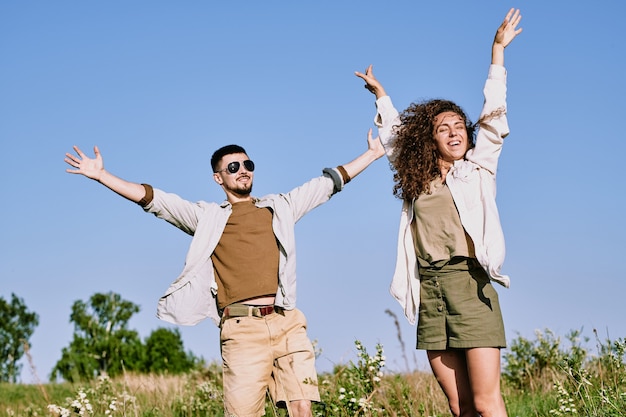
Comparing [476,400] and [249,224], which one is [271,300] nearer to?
[249,224]

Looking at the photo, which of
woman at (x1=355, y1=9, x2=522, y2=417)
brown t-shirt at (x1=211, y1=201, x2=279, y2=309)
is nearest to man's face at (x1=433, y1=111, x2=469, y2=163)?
woman at (x1=355, y1=9, x2=522, y2=417)

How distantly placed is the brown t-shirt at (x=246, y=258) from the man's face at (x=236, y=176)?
0.23 m

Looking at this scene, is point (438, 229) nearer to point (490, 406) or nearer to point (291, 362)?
point (490, 406)

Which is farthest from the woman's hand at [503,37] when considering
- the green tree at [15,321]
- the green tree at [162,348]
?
the green tree at [15,321]

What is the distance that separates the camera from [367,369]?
5668 mm

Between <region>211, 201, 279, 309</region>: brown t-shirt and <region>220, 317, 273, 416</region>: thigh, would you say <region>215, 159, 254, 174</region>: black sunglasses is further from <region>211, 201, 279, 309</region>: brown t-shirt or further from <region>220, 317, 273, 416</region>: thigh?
<region>220, 317, 273, 416</region>: thigh

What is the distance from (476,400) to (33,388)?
10.4 metres

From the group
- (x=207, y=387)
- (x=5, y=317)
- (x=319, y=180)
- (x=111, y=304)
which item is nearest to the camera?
(x=319, y=180)

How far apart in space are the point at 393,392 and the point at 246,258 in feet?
A: 7.14

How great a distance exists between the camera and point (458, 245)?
4.90 m

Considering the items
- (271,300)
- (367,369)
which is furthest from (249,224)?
(367,369)

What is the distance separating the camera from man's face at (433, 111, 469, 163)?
5.22 m

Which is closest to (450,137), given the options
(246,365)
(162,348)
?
(246,365)

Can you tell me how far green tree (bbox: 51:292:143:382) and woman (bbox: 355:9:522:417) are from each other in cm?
1992
